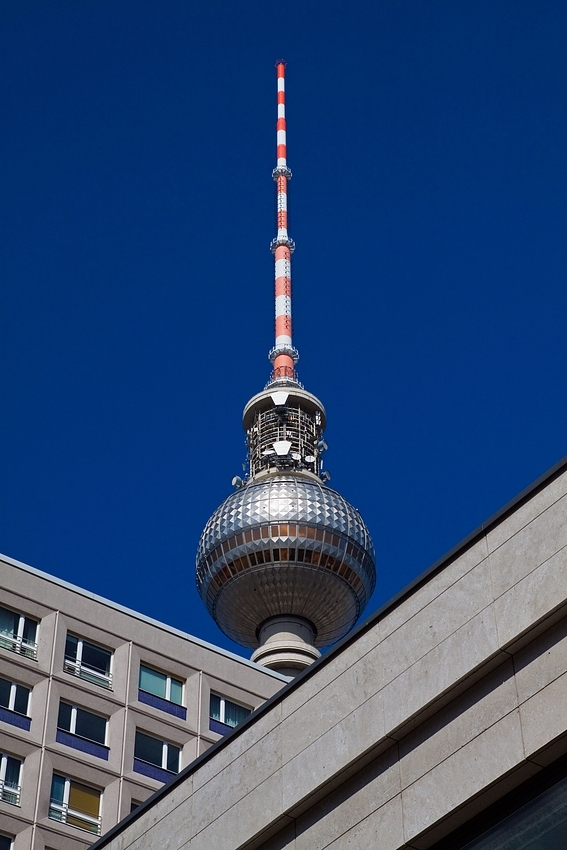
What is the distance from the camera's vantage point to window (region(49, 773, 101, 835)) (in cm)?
3644

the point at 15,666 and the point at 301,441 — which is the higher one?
the point at 301,441

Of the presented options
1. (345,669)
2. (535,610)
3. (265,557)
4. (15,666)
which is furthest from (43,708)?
(265,557)

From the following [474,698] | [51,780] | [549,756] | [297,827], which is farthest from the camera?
[51,780]

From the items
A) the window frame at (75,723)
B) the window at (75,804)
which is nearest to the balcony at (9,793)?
the window at (75,804)

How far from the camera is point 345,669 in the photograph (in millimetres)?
14281

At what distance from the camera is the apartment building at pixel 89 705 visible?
120 feet

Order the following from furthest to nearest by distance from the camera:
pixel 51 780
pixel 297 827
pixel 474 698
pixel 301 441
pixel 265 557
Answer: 1. pixel 301 441
2. pixel 265 557
3. pixel 51 780
4. pixel 297 827
5. pixel 474 698

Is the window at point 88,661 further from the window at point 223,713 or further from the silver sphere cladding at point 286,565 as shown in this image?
the silver sphere cladding at point 286,565

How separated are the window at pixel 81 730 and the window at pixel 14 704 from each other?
0.91m

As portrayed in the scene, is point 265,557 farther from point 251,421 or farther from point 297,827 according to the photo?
point 297,827

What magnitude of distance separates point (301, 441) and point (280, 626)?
44.4 feet

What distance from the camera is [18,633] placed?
3931 centimetres

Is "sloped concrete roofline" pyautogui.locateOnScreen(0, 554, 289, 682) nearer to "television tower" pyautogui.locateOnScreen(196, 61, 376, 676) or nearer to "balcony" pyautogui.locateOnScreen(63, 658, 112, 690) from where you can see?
"balcony" pyautogui.locateOnScreen(63, 658, 112, 690)

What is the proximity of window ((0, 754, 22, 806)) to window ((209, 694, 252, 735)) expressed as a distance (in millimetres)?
6402
